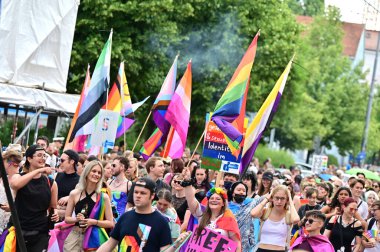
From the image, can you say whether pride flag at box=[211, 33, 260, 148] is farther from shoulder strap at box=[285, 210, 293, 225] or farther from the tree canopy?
the tree canopy

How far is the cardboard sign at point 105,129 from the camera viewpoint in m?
16.5

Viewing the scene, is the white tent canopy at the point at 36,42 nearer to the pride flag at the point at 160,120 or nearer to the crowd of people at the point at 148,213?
the pride flag at the point at 160,120

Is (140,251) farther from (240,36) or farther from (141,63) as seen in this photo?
(240,36)

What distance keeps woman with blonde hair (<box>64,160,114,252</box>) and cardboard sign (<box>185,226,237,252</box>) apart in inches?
48.0

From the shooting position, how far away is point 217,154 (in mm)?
13266

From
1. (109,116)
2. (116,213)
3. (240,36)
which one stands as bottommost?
(116,213)

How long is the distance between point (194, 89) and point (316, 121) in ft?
92.7

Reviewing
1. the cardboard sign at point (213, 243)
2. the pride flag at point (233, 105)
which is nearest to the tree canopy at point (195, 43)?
the pride flag at point (233, 105)

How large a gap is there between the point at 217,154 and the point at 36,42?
12950mm

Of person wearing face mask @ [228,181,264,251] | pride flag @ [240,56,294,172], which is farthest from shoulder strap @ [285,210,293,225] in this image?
pride flag @ [240,56,294,172]

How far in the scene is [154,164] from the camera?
46.3 feet

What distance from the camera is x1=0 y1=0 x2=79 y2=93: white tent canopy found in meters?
24.5

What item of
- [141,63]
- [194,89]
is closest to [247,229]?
[141,63]

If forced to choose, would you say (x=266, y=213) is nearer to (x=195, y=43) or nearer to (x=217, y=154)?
(x=217, y=154)
